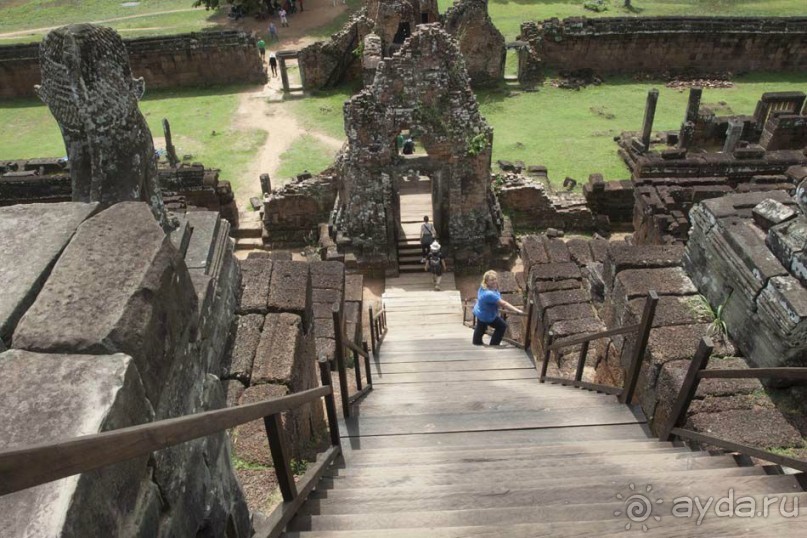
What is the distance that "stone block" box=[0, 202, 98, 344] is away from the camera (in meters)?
1.89

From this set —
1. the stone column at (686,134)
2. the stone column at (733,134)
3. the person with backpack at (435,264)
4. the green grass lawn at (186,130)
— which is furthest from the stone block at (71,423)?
the stone column at (686,134)

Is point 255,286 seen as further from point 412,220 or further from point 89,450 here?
point 412,220

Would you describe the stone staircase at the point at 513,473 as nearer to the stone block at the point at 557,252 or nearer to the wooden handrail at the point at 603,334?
the wooden handrail at the point at 603,334

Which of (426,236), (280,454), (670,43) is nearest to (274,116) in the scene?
(426,236)

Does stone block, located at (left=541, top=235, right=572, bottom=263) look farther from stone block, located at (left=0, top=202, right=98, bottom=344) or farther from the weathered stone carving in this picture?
stone block, located at (left=0, top=202, right=98, bottom=344)

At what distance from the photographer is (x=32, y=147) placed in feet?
63.9

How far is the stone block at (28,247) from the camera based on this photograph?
189 cm

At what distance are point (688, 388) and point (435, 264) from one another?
8663 mm

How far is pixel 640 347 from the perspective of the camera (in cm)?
408

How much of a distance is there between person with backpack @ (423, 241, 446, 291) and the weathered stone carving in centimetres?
775

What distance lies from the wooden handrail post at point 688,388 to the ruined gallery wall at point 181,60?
2354 cm

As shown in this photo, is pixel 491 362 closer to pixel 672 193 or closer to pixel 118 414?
pixel 118 414

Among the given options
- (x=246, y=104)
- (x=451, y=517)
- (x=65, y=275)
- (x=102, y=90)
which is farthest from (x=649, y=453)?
(x=246, y=104)

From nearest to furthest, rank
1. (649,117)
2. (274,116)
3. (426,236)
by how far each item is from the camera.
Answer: (426,236)
(649,117)
(274,116)
